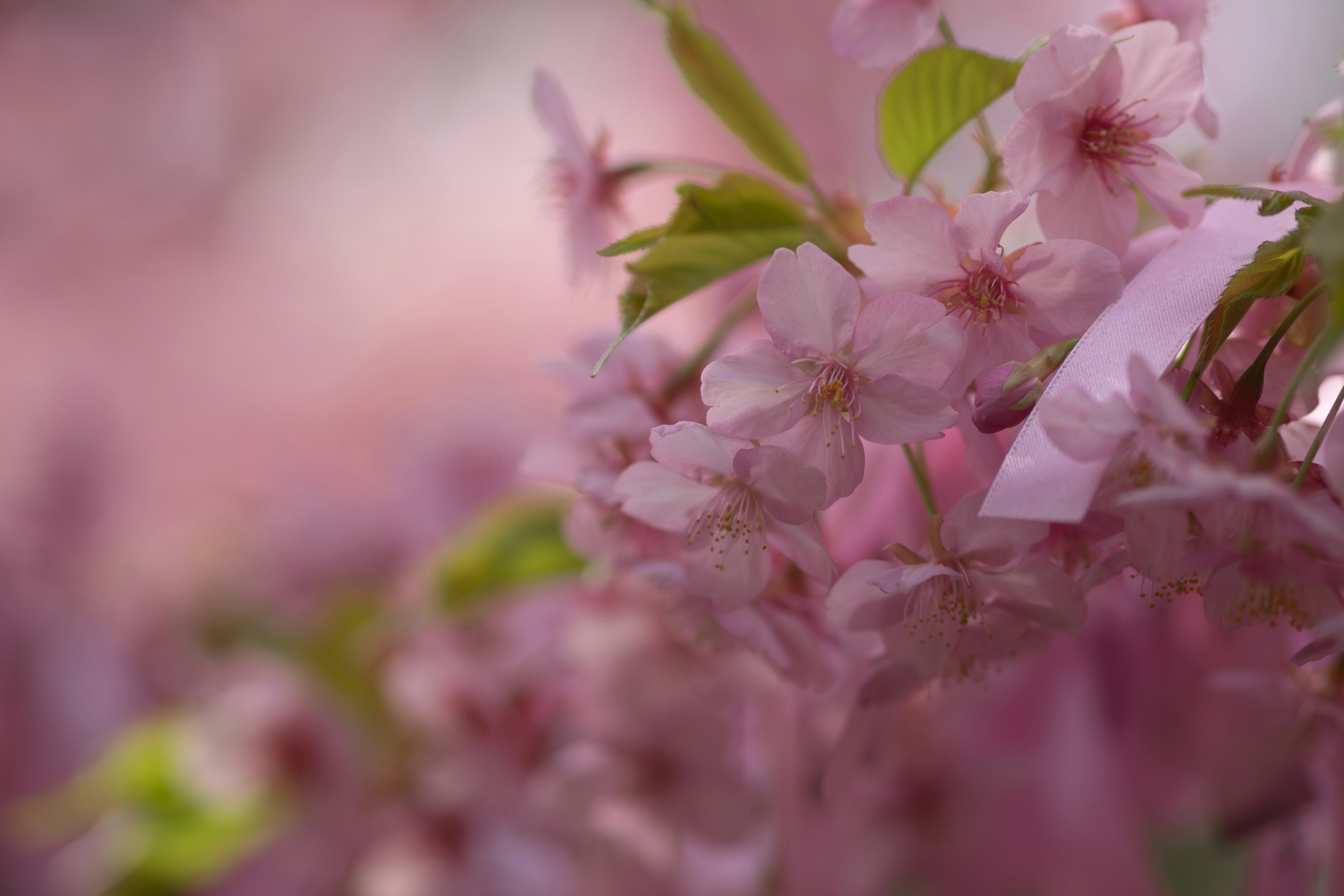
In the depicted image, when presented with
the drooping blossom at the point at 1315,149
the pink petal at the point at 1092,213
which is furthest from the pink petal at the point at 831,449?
the drooping blossom at the point at 1315,149

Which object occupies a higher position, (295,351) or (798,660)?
(295,351)

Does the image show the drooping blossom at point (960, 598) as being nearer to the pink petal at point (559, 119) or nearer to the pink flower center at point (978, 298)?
the pink flower center at point (978, 298)

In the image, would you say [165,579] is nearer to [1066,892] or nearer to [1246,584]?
[1066,892]

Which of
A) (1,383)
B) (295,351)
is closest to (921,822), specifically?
(295,351)

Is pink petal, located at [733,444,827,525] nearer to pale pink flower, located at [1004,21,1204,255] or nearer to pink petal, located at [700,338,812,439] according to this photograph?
pink petal, located at [700,338,812,439]

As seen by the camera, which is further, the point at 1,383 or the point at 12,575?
the point at 1,383

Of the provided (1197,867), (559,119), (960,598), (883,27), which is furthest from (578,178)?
(1197,867)

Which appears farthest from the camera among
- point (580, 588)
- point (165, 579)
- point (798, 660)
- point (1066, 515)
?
point (165, 579)

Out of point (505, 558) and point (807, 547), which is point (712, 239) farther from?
point (505, 558)
